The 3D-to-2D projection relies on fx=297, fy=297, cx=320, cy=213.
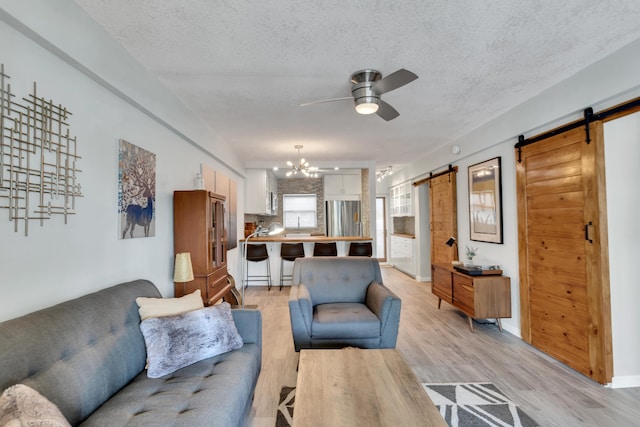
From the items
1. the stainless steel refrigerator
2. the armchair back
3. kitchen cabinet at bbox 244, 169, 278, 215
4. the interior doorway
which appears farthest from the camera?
the interior doorway

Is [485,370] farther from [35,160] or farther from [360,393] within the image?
[35,160]

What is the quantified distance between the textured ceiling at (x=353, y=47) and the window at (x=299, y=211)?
15.3 feet

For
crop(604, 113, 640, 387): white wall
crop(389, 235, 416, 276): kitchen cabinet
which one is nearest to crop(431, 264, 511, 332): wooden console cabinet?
crop(604, 113, 640, 387): white wall

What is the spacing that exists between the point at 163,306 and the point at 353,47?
2.12 meters

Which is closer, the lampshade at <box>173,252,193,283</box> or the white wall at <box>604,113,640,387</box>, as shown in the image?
the white wall at <box>604,113,640,387</box>

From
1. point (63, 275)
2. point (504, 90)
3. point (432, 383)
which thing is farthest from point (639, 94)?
point (63, 275)

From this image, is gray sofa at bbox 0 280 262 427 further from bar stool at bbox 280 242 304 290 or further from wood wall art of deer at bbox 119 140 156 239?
bar stool at bbox 280 242 304 290

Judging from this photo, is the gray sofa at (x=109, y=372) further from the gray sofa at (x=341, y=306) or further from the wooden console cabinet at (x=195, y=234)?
the wooden console cabinet at (x=195, y=234)

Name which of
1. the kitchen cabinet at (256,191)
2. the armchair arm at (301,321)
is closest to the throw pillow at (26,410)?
the armchair arm at (301,321)

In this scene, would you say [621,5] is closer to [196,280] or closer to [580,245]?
[580,245]

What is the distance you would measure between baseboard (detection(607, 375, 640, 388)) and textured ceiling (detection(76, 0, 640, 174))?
242 centimetres

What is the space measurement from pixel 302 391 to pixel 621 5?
2744mm

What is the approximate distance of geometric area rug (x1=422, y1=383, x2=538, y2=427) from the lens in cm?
186

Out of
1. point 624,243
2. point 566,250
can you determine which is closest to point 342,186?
point 566,250
